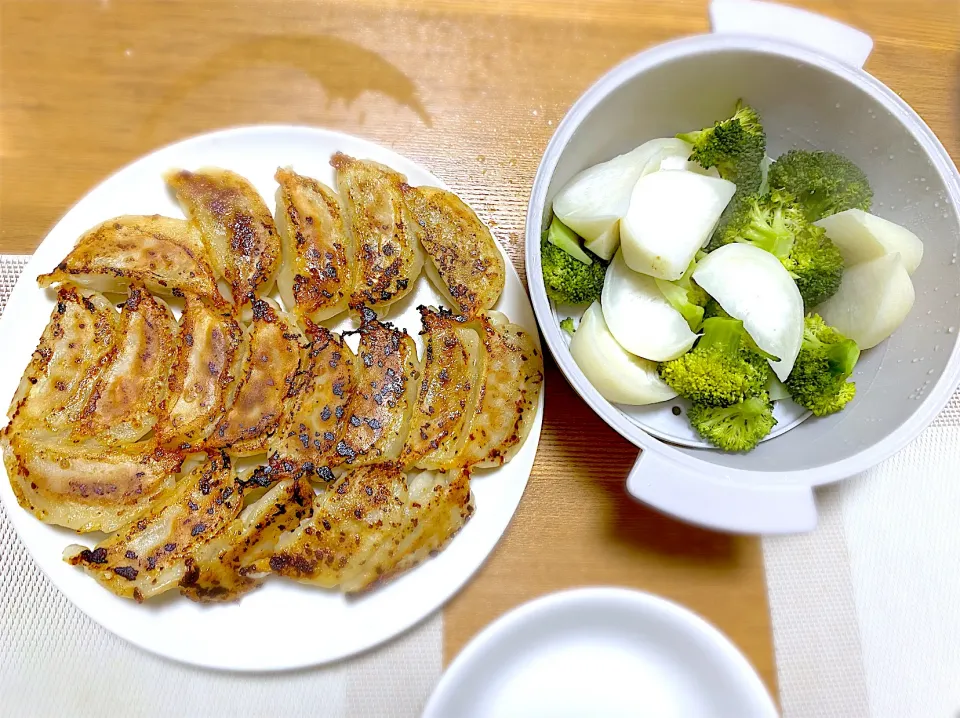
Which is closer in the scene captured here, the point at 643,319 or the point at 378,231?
the point at 643,319

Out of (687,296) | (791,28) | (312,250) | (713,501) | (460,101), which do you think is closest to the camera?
(713,501)

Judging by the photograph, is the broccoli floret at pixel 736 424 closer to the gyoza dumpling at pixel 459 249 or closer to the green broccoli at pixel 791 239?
the green broccoli at pixel 791 239

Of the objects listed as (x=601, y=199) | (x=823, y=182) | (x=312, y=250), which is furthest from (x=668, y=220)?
(x=312, y=250)

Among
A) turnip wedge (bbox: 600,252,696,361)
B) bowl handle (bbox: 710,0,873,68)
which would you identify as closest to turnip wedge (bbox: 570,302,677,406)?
turnip wedge (bbox: 600,252,696,361)

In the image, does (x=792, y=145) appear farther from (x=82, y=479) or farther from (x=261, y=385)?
(x=82, y=479)

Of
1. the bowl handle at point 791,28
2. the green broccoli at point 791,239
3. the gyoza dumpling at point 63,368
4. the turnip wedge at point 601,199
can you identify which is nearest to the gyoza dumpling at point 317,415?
the gyoza dumpling at point 63,368

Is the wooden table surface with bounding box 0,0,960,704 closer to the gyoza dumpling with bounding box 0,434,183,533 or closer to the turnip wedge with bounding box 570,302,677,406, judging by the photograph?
the turnip wedge with bounding box 570,302,677,406
